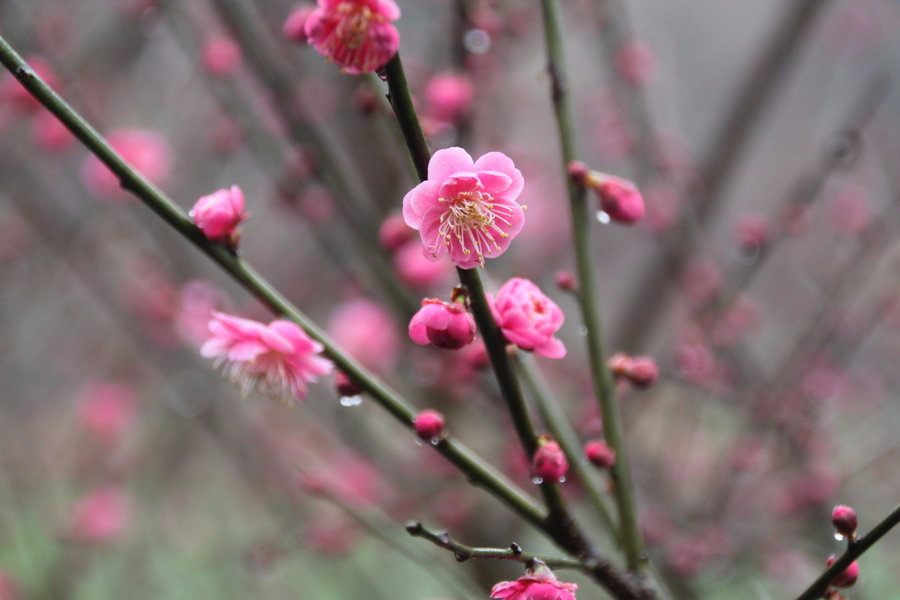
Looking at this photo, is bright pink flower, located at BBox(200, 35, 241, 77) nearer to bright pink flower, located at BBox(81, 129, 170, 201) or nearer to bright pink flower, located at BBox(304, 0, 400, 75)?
bright pink flower, located at BBox(81, 129, 170, 201)

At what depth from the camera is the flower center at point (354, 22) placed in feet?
2.07

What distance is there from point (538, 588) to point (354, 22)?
523mm

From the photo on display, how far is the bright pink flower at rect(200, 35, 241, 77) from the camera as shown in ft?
5.75

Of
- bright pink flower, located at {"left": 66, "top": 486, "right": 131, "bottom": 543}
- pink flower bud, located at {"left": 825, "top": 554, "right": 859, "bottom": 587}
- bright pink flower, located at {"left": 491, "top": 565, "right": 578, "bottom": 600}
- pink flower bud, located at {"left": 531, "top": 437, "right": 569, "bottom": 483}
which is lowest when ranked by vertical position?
pink flower bud, located at {"left": 825, "top": 554, "right": 859, "bottom": 587}

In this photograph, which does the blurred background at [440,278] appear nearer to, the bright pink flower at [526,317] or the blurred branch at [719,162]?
the blurred branch at [719,162]

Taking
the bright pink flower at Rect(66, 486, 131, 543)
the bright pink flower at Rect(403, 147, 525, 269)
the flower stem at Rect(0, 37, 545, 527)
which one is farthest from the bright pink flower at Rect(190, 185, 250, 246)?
the bright pink flower at Rect(66, 486, 131, 543)

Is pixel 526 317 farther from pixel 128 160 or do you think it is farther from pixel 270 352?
pixel 128 160

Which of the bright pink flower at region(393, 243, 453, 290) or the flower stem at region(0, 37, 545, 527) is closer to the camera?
the flower stem at region(0, 37, 545, 527)

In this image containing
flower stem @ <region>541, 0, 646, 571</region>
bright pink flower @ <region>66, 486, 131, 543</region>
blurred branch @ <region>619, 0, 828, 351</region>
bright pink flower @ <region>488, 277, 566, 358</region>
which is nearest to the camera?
bright pink flower @ <region>488, 277, 566, 358</region>

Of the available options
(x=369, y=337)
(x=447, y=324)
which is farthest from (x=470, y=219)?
(x=369, y=337)

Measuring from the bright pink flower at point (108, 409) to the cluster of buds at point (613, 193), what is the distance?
121 inches

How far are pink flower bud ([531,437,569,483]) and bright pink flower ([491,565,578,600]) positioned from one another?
0.09 metres

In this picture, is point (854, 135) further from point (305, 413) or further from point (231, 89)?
point (305, 413)

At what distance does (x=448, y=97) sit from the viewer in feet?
4.76
